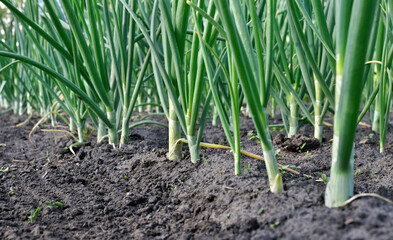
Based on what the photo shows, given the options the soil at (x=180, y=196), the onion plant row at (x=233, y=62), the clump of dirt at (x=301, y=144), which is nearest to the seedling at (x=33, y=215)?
the soil at (x=180, y=196)

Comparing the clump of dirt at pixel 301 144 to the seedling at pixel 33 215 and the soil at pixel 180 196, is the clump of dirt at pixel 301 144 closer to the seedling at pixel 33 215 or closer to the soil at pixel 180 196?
the soil at pixel 180 196

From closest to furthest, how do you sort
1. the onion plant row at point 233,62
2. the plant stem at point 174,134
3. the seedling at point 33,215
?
1. the onion plant row at point 233,62
2. the seedling at point 33,215
3. the plant stem at point 174,134

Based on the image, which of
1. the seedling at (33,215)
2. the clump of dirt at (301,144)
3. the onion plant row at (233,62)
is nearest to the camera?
the onion plant row at (233,62)

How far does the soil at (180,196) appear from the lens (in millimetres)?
607

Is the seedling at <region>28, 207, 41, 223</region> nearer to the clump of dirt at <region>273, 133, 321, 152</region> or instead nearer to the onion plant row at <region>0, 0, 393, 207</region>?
the onion plant row at <region>0, 0, 393, 207</region>

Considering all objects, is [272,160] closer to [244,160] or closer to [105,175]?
[244,160]

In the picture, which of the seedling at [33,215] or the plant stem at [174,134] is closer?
the seedling at [33,215]

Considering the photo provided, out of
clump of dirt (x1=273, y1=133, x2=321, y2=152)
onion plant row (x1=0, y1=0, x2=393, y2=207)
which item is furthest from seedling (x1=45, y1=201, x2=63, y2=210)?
clump of dirt (x1=273, y1=133, x2=321, y2=152)

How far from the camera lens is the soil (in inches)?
23.9

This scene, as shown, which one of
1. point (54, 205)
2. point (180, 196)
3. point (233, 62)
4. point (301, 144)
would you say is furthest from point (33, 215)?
point (301, 144)

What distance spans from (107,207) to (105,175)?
227 millimetres

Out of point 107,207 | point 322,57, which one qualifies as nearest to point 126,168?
point 107,207

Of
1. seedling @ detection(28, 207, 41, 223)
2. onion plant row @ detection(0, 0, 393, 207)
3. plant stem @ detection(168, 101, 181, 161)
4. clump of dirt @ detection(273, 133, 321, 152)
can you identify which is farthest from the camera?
clump of dirt @ detection(273, 133, 321, 152)

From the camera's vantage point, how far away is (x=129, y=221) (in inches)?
33.4
